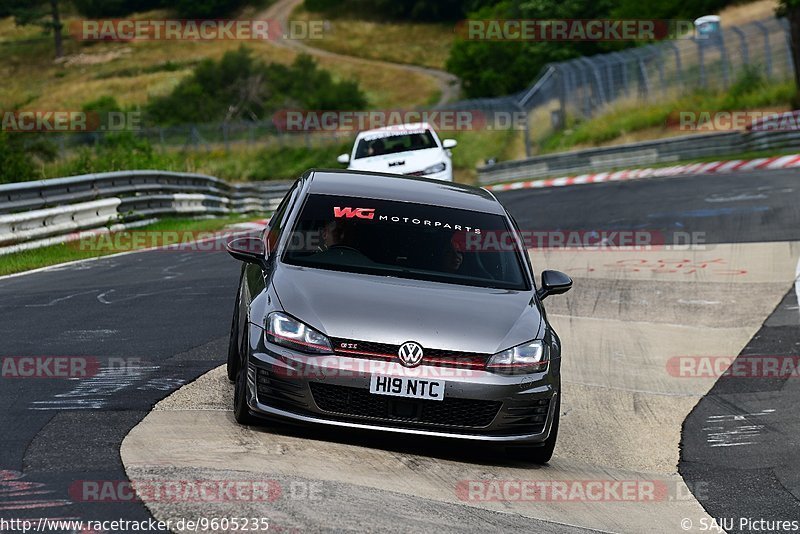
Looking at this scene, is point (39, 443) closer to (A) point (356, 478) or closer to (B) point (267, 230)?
(A) point (356, 478)

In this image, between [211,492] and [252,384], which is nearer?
[211,492]

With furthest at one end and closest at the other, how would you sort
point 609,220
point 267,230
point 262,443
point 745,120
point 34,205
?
point 745,120 < point 609,220 < point 34,205 < point 267,230 < point 262,443

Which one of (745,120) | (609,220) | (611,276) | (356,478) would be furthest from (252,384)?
(745,120)

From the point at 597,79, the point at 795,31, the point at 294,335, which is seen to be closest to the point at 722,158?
the point at 795,31

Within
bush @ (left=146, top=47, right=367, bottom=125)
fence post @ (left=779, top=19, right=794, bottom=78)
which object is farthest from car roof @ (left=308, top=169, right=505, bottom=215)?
bush @ (left=146, top=47, right=367, bottom=125)

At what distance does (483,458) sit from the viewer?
7.78 metres

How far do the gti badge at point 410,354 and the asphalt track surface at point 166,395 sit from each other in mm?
565

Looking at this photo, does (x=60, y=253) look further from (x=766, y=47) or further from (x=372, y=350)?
(x=766, y=47)

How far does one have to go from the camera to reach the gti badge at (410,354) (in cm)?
703

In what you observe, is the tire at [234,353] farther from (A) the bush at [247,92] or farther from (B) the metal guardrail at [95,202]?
(A) the bush at [247,92]

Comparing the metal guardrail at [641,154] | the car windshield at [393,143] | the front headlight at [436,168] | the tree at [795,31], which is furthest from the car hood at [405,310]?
the tree at [795,31]

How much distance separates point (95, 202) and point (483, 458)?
514 inches

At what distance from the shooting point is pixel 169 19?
382ft

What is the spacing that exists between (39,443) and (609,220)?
15969mm
